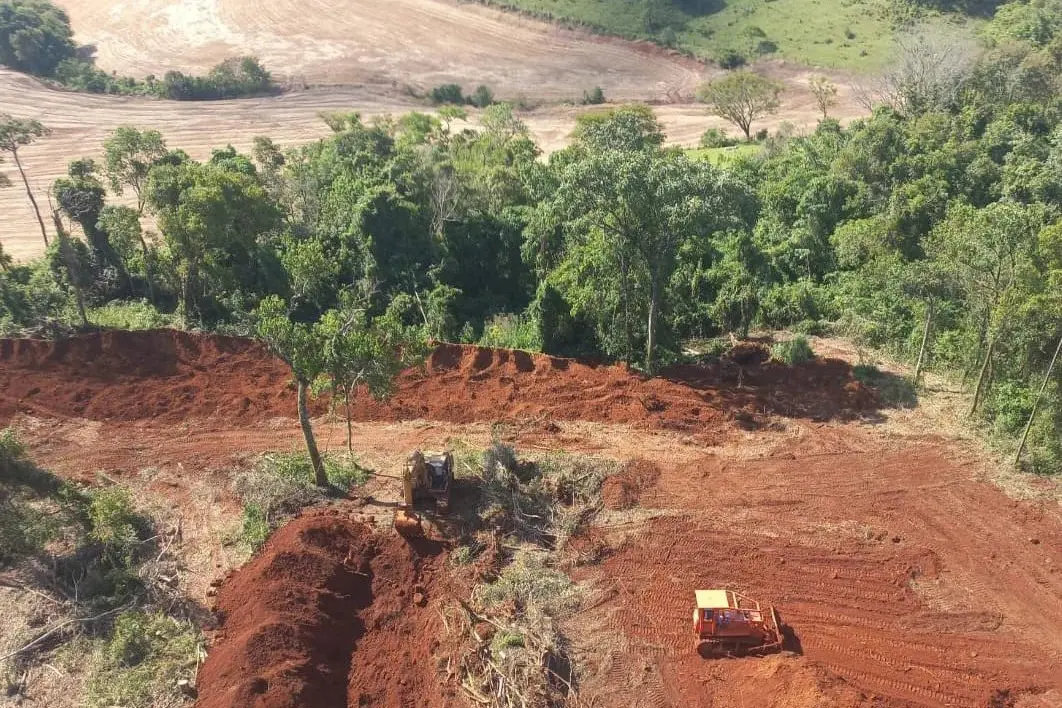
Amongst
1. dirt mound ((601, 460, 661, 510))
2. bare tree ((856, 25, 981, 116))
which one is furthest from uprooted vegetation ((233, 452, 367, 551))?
bare tree ((856, 25, 981, 116))

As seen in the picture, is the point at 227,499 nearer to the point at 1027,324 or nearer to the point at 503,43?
the point at 1027,324

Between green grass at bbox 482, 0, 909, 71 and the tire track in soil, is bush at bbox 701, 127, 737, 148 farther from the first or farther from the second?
the tire track in soil

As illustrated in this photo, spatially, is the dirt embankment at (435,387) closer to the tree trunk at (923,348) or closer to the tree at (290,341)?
the tree trunk at (923,348)

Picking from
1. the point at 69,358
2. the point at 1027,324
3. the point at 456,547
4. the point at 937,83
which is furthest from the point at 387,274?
the point at 937,83

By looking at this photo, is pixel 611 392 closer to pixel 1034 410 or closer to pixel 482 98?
pixel 1034 410

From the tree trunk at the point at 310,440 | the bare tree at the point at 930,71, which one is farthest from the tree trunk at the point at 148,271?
the bare tree at the point at 930,71
